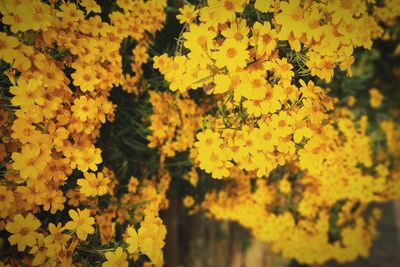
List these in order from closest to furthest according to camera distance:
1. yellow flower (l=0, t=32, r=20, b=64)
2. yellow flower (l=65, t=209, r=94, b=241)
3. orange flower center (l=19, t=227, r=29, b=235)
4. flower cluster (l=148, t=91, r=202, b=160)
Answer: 1. yellow flower (l=0, t=32, r=20, b=64)
2. orange flower center (l=19, t=227, r=29, b=235)
3. yellow flower (l=65, t=209, r=94, b=241)
4. flower cluster (l=148, t=91, r=202, b=160)

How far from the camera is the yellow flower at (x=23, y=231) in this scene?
1431 mm

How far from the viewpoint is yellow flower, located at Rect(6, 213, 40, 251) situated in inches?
56.3

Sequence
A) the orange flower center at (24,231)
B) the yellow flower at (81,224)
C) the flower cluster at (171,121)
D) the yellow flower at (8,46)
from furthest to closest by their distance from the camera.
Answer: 1. the flower cluster at (171,121)
2. the yellow flower at (81,224)
3. the orange flower center at (24,231)
4. the yellow flower at (8,46)

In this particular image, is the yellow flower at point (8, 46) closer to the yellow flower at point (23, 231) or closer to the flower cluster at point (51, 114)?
the flower cluster at point (51, 114)

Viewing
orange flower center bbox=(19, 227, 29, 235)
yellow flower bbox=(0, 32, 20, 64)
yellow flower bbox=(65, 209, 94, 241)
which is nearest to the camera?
yellow flower bbox=(0, 32, 20, 64)

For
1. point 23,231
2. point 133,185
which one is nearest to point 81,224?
point 23,231

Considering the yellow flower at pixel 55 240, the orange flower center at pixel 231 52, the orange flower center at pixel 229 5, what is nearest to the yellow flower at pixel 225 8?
the orange flower center at pixel 229 5

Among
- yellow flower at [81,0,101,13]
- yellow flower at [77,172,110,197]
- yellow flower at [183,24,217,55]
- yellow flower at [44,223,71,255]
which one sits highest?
yellow flower at [81,0,101,13]

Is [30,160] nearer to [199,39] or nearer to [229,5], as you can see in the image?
[199,39]

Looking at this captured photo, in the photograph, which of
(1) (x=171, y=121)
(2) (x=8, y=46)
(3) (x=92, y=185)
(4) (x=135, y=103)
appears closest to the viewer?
(2) (x=8, y=46)

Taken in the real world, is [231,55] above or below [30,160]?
above

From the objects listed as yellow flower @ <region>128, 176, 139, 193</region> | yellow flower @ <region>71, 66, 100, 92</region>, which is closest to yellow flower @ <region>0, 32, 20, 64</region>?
yellow flower @ <region>71, 66, 100, 92</region>

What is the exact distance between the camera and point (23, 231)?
1454 millimetres

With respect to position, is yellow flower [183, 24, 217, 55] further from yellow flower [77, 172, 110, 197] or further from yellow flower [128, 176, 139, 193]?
yellow flower [128, 176, 139, 193]
